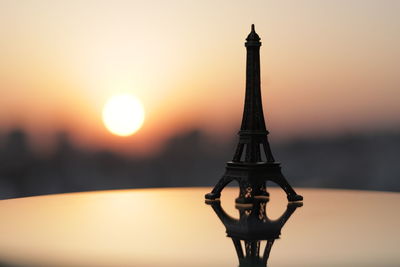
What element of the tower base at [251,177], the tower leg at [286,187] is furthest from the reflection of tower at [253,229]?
the tower leg at [286,187]

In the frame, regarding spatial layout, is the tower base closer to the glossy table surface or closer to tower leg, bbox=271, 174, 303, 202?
tower leg, bbox=271, 174, 303, 202

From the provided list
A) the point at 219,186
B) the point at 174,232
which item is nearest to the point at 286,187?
the point at 219,186

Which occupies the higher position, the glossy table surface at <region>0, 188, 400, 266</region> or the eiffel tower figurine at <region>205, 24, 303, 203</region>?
the eiffel tower figurine at <region>205, 24, 303, 203</region>

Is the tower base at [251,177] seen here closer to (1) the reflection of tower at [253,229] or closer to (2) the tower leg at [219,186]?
(2) the tower leg at [219,186]

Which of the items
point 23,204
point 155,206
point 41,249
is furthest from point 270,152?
point 41,249

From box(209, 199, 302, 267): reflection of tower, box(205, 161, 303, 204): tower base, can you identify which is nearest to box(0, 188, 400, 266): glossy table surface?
box(209, 199, 302, 267): reflection of tower

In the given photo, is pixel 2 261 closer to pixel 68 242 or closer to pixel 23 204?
pixel 68 242

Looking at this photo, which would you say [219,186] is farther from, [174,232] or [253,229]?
[174,232]
